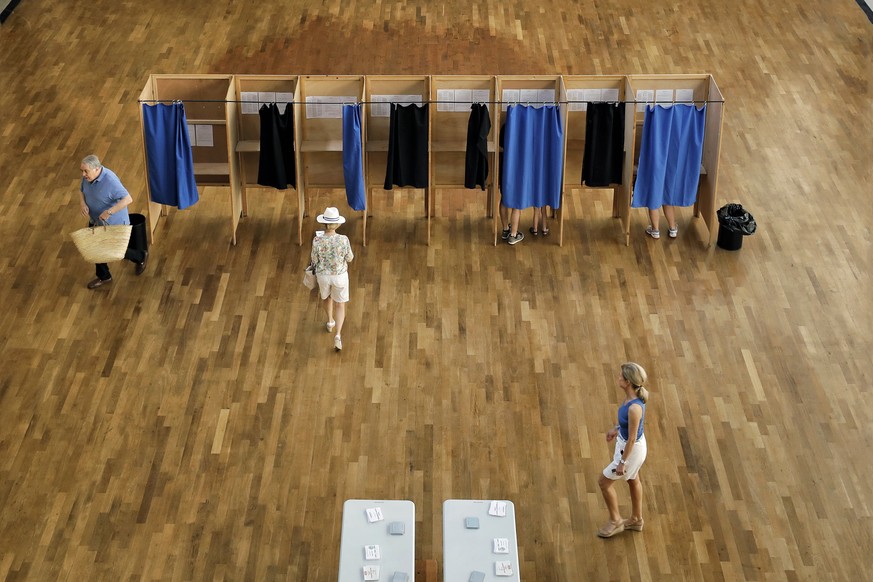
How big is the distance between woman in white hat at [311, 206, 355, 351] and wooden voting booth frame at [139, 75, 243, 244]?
182cm

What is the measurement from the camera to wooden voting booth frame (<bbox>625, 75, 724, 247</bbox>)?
1030 cm

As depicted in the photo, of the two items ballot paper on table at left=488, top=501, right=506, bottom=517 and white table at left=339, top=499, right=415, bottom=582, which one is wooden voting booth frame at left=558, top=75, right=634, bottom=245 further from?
white table at left=339, top=499, right=415, bottom=582

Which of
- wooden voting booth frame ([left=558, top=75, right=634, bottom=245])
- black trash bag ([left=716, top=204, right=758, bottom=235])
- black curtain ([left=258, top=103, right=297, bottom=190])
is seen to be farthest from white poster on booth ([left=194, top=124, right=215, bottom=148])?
black trash bag ([left=716, top=204, right=758, bottom=235])

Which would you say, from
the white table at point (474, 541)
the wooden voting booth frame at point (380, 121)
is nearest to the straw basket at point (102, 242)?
the wooden voting booth frame at point (380, 121)

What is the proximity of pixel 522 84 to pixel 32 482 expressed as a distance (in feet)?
18.5

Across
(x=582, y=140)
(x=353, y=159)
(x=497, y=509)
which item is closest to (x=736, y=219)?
(x=582, y=140)

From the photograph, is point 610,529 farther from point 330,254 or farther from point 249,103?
point 249,103

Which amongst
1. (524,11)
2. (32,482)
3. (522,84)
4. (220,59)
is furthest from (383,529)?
(524,11)

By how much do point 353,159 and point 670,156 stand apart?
9.81 feet

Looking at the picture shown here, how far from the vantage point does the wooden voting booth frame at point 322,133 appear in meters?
10.3

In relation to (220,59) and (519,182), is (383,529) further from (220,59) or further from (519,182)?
(220,59)

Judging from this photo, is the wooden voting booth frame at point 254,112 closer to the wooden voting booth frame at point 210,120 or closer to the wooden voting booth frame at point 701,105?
the wooden voting booth frame at point 210,120

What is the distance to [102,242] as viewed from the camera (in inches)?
371

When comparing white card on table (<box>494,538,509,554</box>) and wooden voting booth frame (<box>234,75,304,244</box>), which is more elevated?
wooden voting booth frame (<box>234,75,304,244</box>)
